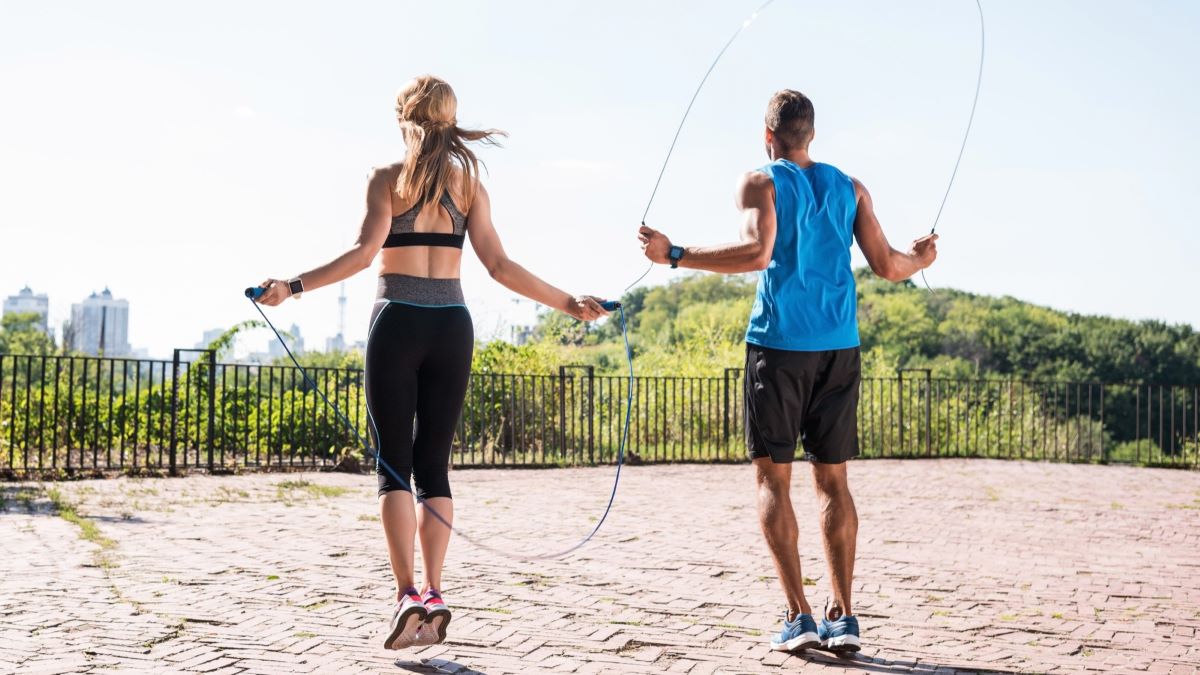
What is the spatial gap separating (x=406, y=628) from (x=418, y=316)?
1045 mm

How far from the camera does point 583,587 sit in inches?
204

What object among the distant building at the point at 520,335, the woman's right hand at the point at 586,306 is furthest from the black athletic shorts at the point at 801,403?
the distant building at the point at 520,335

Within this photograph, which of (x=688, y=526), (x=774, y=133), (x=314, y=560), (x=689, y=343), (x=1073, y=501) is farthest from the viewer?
(x=689, y=343)

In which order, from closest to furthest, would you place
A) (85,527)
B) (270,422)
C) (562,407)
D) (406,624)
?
(406,624)
(85,527)
(270,422)
(562,407)

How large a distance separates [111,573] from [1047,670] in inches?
174

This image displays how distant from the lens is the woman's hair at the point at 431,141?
3621mm

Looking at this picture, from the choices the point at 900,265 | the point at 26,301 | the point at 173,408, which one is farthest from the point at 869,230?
the point at 26,301

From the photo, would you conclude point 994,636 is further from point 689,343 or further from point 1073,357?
point 1073,357

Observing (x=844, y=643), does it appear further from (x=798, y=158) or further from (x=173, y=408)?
(x=173, y=408)

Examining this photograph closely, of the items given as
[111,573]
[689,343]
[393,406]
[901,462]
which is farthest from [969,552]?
[689,343]

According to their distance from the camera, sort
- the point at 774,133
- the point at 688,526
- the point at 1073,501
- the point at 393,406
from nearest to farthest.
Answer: the point at 393,406, the point at 774,133, the point at 688,526, the point at 1073,501

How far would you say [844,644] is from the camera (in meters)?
3.75

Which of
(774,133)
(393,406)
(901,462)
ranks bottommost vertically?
(901,462)

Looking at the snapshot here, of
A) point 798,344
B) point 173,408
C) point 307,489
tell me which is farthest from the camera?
point 173,408
